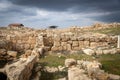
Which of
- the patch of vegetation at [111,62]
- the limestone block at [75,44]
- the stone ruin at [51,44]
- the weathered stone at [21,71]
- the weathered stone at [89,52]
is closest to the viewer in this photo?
the weathered stone at [21,71]

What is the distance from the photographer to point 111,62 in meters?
22.8

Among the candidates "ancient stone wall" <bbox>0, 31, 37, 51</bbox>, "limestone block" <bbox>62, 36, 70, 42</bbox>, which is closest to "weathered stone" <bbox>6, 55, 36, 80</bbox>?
"limestone block" <bbox>62, 36, 70, 42</bbox>

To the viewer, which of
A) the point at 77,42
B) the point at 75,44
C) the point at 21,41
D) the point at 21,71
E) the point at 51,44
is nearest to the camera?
the point at 21,71

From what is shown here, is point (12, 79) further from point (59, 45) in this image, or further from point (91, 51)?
point (59, 45)

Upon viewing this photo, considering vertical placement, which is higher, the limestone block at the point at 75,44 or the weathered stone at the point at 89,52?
the limestone block at the point at 75,44

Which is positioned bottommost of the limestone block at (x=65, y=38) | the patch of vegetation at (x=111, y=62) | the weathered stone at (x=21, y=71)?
the patch of vegetation at (x=111, y=62)

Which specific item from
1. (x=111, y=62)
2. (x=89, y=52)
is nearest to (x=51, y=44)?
(x=89, y=52)

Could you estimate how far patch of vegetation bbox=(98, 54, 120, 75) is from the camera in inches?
803

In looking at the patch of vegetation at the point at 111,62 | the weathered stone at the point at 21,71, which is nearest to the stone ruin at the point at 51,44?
the patch of vegetation at the point at 111,62

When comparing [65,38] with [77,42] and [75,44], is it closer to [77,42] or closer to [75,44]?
[75,44]

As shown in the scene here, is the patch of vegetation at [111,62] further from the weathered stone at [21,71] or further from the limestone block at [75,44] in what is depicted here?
the weathered stone at [21,71]

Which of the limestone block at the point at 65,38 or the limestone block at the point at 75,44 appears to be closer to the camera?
the limestone block at the point at 75,44

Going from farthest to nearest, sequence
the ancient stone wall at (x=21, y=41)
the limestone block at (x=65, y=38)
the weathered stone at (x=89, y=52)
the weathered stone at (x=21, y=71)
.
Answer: the ancient stone wall at (x=21, y=41) < the limestone block at (x=65, y=38) < the weathered stone at (x=89, y=52) < the weathered stone at (x=21, y=71)

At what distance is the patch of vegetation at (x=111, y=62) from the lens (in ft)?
66.9
